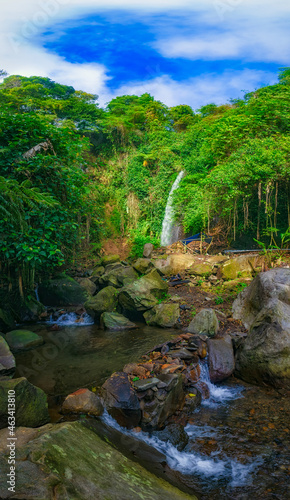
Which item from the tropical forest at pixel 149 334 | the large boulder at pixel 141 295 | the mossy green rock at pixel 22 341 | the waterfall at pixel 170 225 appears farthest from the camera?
the waterfall at pixel 170 225

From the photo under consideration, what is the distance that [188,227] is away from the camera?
16.3 metres

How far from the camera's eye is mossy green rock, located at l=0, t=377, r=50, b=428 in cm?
338

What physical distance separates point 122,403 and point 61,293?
719 centimetres

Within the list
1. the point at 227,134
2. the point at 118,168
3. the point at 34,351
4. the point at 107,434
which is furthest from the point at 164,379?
the point at 118,168

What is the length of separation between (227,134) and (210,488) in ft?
45.0

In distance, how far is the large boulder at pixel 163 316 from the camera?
325 inches

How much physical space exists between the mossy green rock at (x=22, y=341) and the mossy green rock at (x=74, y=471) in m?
4.49

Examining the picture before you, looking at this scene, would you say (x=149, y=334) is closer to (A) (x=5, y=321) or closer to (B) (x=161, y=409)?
(B) (x=161, y=409)

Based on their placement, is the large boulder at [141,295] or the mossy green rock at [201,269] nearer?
the large boulder at [141,295]

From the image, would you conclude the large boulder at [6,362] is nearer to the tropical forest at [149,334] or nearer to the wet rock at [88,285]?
the tropical forest at [149,334]

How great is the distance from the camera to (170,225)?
59.8ft

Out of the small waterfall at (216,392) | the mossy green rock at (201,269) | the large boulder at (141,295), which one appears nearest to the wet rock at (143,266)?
the mossy green rock at (201,269)

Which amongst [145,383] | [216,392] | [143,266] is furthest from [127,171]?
[145,383]

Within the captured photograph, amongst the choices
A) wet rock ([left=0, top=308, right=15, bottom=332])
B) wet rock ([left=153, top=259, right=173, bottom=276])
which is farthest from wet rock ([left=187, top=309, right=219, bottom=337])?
wet rock ([left=153, top=259, right=173, bottom=276])
